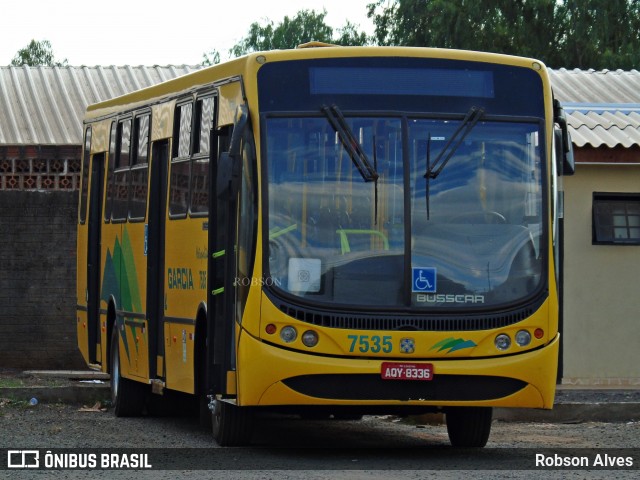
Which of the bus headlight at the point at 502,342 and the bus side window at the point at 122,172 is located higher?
the bus side window at the point at 122,172

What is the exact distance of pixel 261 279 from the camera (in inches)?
453

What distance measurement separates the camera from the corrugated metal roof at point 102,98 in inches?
793

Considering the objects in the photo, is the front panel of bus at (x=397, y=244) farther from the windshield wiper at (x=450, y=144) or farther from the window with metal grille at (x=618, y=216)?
the window with metal grille at (x=618, y=216)

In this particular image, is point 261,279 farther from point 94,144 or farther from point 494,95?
point 94,144

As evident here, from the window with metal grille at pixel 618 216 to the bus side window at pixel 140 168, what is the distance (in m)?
6.09

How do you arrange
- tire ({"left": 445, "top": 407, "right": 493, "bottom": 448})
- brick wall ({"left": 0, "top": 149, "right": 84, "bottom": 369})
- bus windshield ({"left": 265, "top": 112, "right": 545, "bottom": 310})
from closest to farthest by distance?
bus windshield ({"left": 265, "top": 112, "right": 545, "bottom": 310}), tire ({"left": 445, "top": 407, "right": 493, "bottom": 448}), brick wall ({"left": 0, "top": 149, "right": 84, "bottom": 369})

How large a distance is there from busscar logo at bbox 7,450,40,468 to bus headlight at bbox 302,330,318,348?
2.04 m

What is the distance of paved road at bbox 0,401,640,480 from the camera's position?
10953 mm

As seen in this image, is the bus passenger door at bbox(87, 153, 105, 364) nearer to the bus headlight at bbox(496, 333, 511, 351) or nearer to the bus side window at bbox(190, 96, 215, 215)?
the bus side window at bbox(190, 96, 215, 215)

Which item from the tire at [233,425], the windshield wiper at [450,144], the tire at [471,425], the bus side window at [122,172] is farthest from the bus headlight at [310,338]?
the bus side window at [122,172]

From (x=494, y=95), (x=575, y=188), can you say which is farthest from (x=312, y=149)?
(x=575, y=188)

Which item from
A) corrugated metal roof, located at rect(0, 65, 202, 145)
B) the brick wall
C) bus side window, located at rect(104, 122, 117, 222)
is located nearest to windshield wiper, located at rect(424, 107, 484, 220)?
bus side window, located at rect(104, 122, 117, 222)

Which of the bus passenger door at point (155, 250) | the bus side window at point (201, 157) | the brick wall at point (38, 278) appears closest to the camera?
the bus side window at point (201, 157)

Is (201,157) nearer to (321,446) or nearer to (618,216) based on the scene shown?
(321,446)
